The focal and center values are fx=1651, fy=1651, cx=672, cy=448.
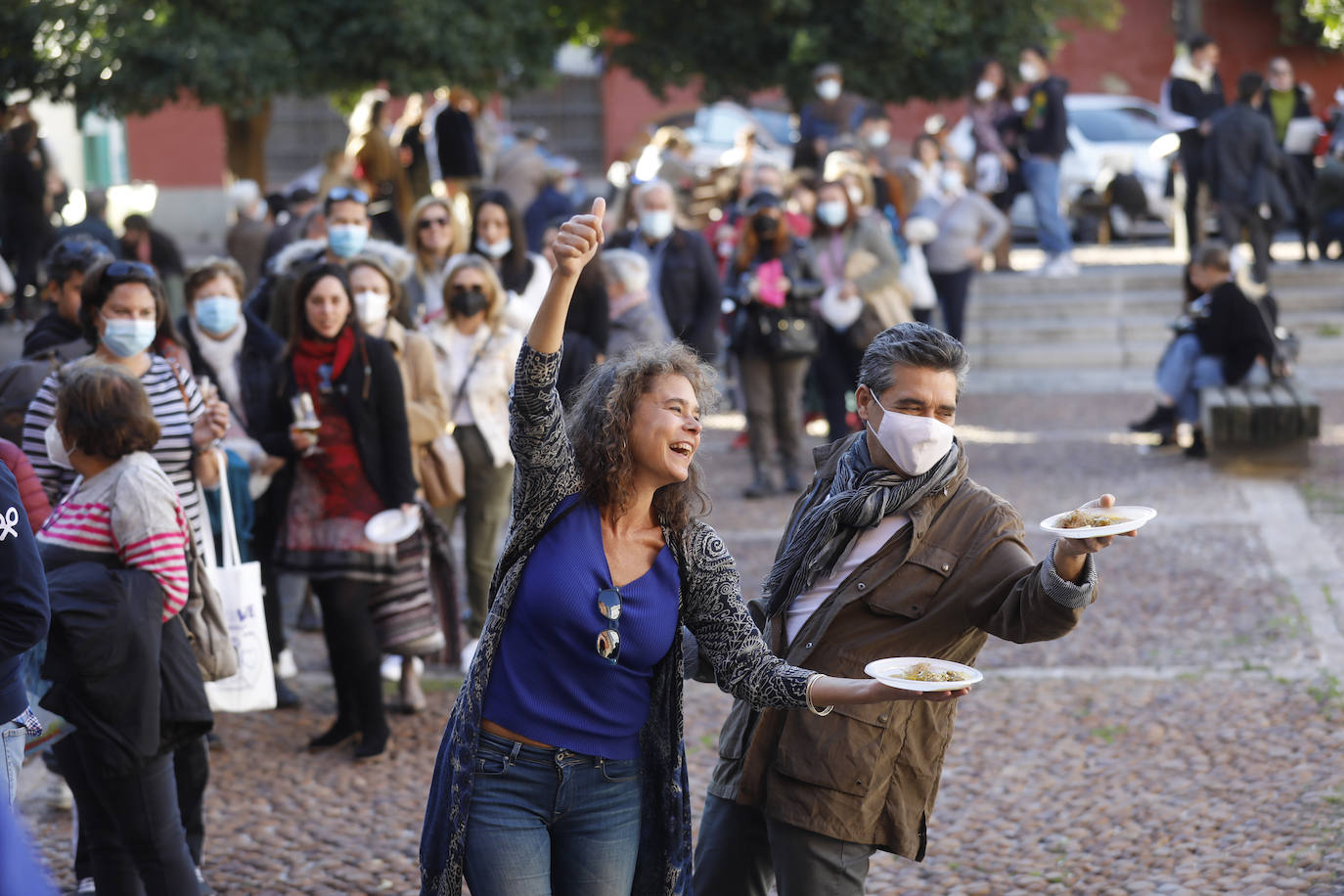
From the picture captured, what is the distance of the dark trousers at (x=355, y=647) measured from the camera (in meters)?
6.09

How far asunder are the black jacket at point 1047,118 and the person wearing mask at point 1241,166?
1.49m

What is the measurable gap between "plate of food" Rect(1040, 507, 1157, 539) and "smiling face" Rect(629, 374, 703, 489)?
706 mm

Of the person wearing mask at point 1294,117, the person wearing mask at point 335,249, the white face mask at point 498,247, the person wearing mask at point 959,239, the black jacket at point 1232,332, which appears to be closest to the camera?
the person wearing mask at point 335,249

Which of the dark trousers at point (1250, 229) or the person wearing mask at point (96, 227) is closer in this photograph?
the person wearing mask at point (96, 227)

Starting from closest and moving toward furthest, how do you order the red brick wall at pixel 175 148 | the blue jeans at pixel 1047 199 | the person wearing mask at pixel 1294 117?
1. the blue jeans at pixel 1047 199
2. the person wearing mask at pixel 1294 117
3. the red brick wall at pixel 175 148

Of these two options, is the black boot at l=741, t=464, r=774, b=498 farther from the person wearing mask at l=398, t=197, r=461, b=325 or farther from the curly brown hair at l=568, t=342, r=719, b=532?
the curly brown hair at l=568, t=342, r=719, b=532

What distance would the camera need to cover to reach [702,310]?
33.9 feet

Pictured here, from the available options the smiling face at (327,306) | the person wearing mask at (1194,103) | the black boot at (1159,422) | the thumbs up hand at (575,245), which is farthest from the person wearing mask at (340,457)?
the person wearing mask at (1194,103)

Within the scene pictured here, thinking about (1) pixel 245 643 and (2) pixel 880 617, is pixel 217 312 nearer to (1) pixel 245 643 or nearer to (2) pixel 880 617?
(1) pixel 245 643

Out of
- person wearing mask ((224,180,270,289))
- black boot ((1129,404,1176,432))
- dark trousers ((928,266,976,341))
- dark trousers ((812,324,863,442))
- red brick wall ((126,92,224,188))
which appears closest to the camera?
dark trousers ((812,324,863,442))

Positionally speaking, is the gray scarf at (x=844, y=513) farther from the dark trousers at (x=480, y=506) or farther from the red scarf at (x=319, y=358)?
the dark trousers at (x=480, y=506)

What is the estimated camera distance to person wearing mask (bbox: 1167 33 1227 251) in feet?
51.2

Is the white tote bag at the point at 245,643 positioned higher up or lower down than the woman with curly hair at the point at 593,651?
lower down

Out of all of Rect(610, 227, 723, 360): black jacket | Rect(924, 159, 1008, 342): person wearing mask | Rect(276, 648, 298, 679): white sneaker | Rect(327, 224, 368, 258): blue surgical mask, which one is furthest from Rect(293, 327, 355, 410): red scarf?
Rect(924, 159, 1008, 342): person wearing mask
